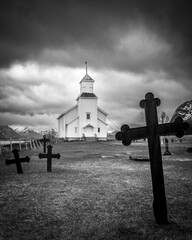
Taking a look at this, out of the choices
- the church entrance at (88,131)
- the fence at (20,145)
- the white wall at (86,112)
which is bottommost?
the fence at (20,145)

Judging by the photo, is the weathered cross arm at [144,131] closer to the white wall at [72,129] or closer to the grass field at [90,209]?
the grass field at [90,209]

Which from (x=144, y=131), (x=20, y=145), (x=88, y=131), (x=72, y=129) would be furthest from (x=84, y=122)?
(x=144, y=131)

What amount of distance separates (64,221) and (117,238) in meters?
1.15

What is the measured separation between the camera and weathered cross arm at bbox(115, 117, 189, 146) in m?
3.68

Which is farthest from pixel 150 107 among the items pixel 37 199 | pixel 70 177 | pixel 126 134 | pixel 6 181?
pixel 6 181

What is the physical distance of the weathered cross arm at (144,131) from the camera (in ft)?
12.1

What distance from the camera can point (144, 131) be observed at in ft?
12.1

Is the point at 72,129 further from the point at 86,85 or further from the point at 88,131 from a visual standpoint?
the point at 86,85

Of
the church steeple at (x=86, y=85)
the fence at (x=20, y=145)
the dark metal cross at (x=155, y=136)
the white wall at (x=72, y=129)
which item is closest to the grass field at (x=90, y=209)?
the dark metal cross at (x=155, y=136)

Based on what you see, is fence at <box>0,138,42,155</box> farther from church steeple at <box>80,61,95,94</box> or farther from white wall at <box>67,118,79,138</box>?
church steeple at <box>80,61,95,94</box>

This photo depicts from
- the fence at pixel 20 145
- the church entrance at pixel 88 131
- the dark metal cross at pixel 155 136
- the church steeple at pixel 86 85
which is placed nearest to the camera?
the dark metal cross at pixel 155 136

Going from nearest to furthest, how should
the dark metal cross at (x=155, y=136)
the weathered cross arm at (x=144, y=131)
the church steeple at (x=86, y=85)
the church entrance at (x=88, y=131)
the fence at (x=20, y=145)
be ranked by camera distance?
the dark metal cross at (x=155, y=136), the weathered cross arm at (x=144, y=131), the fence at (x=20, y=145), the church entrance at (x=88, y=131), the church steeple at (x=86, y=85)

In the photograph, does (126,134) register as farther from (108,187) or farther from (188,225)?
(108,187)

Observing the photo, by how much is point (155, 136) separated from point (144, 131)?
8.5 inches
